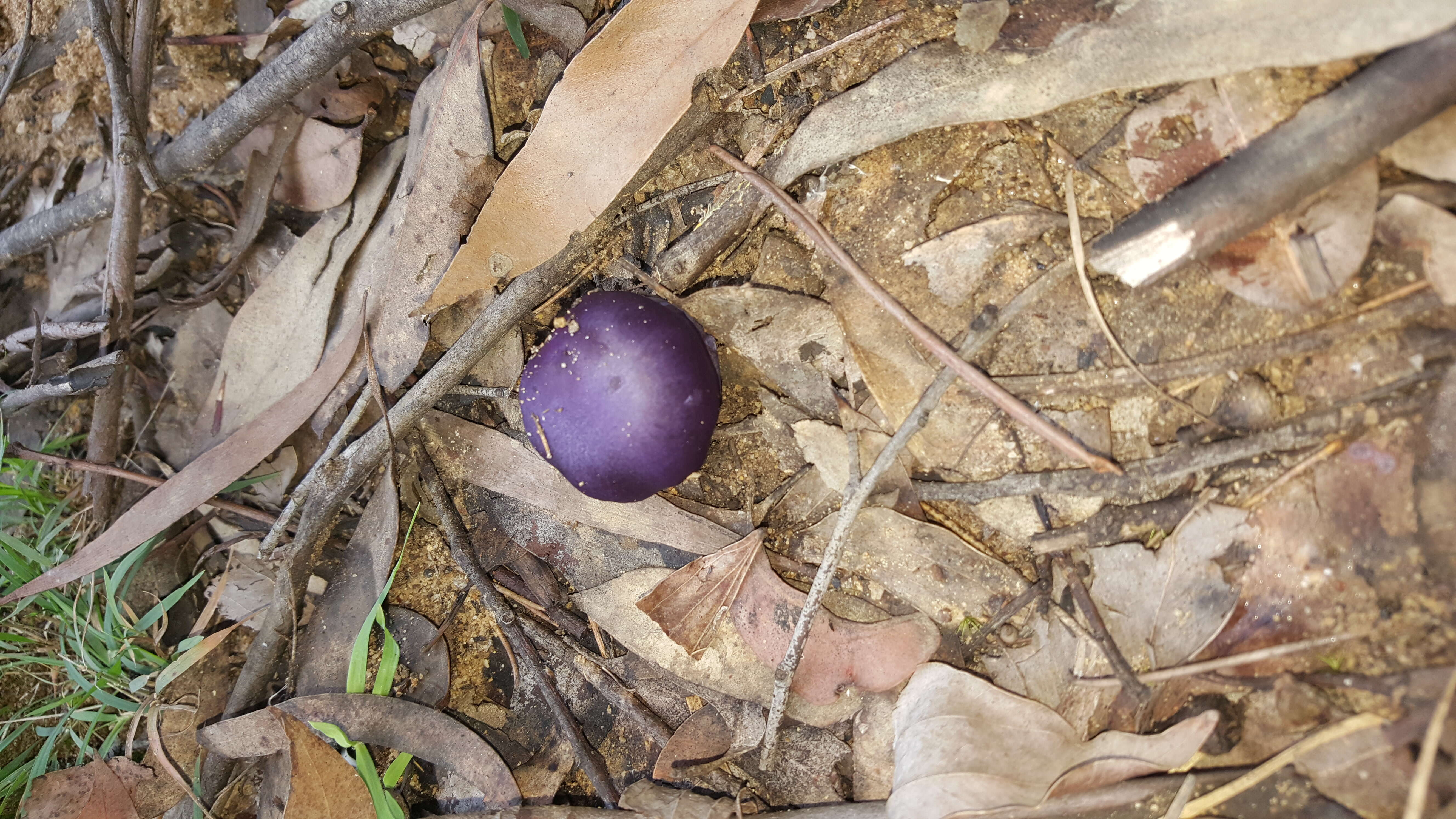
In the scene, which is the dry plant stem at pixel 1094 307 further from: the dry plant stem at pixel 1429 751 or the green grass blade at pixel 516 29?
the green grass blade at pixel 516 29

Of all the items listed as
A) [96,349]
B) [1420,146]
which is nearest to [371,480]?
[96,349]

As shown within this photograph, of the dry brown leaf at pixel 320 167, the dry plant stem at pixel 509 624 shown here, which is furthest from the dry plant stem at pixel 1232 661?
the dry brown leaf at pixel 320 167

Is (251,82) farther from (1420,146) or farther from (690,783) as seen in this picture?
(1420,146)

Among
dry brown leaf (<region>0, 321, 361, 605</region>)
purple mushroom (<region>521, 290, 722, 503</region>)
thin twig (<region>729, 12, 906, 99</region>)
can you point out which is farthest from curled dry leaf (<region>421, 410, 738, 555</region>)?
thin twig (<region>729, 12, 906, 99</region>)

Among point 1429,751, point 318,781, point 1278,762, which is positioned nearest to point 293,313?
point 318,781

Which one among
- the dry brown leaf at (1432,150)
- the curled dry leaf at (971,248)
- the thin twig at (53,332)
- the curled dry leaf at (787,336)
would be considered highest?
the dry brown leaf at (1432,150)

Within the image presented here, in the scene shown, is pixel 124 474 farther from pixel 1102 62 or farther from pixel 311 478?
pixel 1102 62

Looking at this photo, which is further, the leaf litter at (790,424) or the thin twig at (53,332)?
the thin twig at (53,332)

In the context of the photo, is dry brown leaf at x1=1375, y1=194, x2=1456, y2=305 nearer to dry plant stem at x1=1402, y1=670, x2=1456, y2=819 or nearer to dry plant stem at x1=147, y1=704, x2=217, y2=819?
dry plant stem at x1=1402, y1=670, x2=1456, y2=819

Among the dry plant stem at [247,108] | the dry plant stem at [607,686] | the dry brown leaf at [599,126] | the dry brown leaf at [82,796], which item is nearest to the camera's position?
the dry brown leaf at [599,126]
